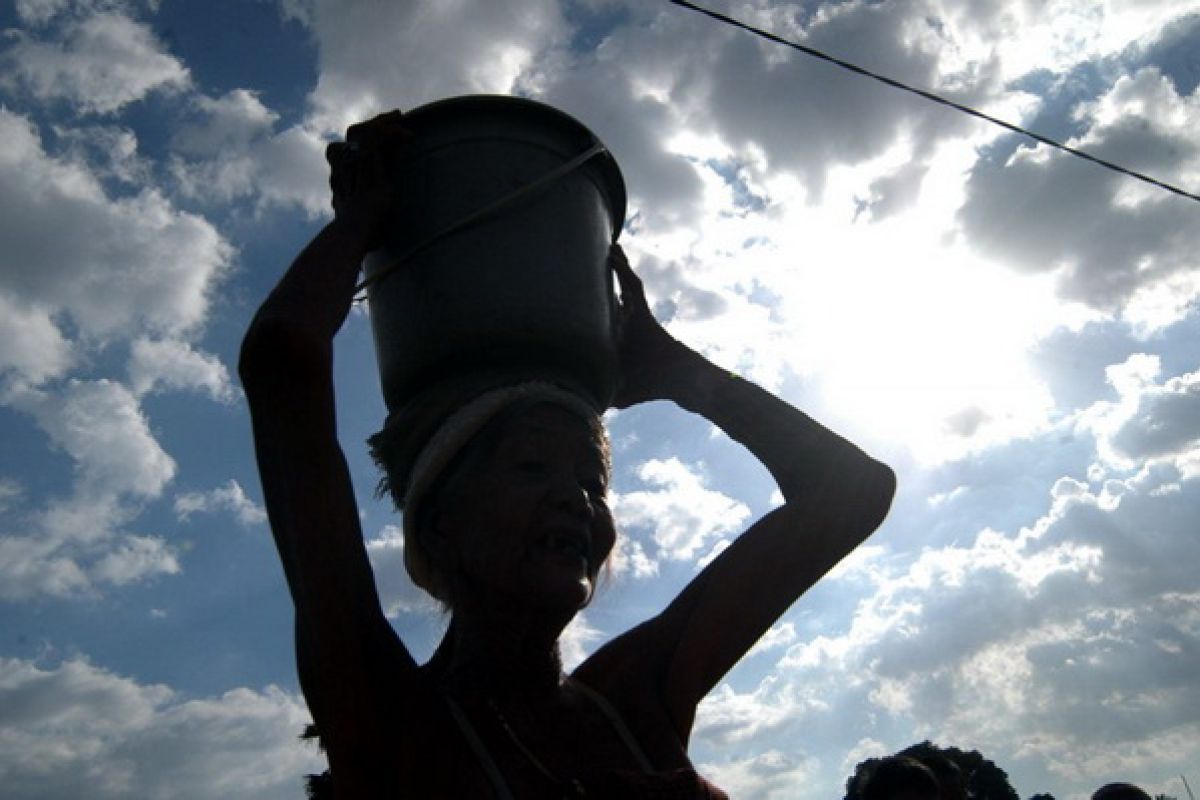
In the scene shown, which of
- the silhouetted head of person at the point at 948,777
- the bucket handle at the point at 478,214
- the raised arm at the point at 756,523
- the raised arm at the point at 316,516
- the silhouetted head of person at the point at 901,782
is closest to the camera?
the raised arm at the point at 316,516

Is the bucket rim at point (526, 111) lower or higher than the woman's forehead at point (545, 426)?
higher

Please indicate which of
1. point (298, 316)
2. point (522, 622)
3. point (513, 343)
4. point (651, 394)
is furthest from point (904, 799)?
point (298, 316)

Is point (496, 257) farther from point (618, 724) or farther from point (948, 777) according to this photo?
point (948, 777)

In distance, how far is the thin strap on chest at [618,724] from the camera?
186 centimetres

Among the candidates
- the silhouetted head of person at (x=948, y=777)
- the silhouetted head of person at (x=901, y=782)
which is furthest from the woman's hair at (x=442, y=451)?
the silhouetted head of person at (x=948, y=777)

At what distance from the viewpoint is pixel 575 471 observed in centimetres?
199

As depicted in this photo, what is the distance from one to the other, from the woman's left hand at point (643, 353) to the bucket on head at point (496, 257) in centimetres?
27

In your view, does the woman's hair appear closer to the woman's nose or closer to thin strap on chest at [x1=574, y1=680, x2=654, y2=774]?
the woman's nose

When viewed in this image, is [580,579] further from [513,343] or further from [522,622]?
[513,343]

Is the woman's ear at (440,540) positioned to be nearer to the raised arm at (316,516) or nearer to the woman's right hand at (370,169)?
the raised arm at (316,516)

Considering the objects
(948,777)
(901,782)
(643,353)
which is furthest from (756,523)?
(948,777)

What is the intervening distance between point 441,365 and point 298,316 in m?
0.31

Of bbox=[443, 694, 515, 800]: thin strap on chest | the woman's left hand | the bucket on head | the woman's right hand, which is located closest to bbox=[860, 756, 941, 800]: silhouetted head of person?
the woman's left hand

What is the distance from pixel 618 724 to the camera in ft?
6.43
